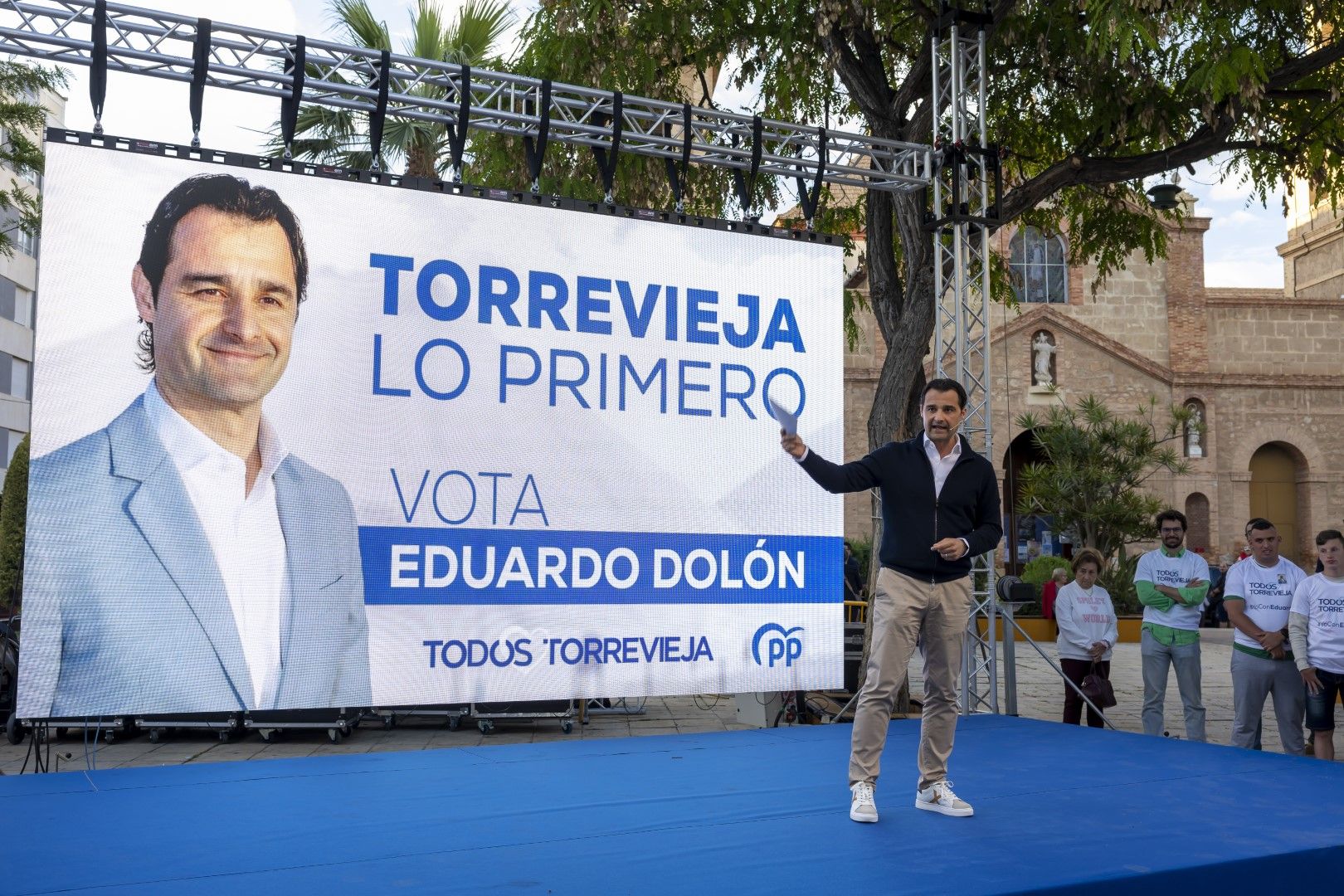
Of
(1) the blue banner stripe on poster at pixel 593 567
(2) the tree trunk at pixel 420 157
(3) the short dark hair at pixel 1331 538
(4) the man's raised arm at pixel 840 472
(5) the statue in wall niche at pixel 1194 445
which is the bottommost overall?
(1) the blue banner stripe on poster at pixel 593 567

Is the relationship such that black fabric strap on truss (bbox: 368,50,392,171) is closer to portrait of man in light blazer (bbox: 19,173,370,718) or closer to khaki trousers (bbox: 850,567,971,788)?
portrait of man in light blazer (bbox: 19,173,370,718)

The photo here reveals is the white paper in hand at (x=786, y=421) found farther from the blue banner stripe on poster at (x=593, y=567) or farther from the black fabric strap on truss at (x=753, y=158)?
the black fabric strap on truss at (x=753, y=158)

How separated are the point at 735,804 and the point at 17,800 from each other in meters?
3.22

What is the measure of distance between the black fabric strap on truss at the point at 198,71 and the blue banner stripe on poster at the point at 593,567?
8.43 ft

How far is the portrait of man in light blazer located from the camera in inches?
238

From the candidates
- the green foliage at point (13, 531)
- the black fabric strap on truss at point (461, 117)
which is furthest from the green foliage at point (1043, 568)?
the green foliage at point (13, 531)

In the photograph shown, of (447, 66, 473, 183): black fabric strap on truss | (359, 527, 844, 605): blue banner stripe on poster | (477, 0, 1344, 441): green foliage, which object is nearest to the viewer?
(359, 527, 844, 605): blue banner stripe on poster

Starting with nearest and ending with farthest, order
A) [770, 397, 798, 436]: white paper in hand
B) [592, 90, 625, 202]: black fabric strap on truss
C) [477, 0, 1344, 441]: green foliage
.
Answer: [770, 397, 798, 436]: white paper in hand, [592, 90, 625, 202]: black fabric strap on truss, [477, 0, 1344, 441]: green foliage

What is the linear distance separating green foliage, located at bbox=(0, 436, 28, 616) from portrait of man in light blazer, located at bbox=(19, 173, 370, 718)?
5674 millimetres

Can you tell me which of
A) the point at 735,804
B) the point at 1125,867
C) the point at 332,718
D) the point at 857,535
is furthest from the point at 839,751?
the point at 857,535

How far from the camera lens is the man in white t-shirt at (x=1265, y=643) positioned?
6.91 metres

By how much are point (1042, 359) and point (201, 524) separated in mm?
23477

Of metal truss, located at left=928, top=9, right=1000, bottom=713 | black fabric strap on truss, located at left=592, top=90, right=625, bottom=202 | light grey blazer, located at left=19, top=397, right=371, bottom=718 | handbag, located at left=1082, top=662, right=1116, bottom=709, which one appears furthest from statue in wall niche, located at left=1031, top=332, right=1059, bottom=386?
light grey blazer, located at left=19, top=397, right=371, bottom=718

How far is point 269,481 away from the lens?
21.4ft
